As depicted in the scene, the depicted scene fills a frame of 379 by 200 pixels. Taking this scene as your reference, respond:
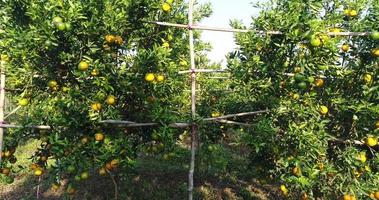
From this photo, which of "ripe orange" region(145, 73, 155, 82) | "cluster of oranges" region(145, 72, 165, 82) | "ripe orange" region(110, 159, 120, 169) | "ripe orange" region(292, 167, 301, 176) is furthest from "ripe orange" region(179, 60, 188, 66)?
"ripe orange" region(292, 167, 301, 176)

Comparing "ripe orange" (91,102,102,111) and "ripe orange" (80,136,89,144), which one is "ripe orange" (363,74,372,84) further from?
"ripe orange" (80,136,89,144)

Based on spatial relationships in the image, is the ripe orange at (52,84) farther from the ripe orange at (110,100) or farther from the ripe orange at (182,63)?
the ripe orange at (182,63)

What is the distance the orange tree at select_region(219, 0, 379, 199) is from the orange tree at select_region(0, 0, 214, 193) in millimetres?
1004

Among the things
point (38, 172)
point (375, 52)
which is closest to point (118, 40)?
point (38, 172)

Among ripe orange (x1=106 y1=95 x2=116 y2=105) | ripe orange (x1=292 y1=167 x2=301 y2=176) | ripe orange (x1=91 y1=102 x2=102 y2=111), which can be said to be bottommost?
ripe orange (x1=292 y1=167 x2=301 y2=176)

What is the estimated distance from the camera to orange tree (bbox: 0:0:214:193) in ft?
13.5

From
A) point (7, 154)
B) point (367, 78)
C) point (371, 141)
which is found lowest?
point (7, 154)

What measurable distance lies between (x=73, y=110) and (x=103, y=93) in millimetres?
360

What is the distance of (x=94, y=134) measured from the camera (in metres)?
4.47

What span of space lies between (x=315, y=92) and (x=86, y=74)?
8.34ft

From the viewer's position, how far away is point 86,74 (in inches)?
164

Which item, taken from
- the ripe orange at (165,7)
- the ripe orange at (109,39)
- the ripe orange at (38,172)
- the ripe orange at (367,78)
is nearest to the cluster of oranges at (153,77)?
the ripe orange at (109,39)

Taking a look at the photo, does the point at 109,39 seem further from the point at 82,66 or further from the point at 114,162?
the point at 114,162

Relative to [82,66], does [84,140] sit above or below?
below
